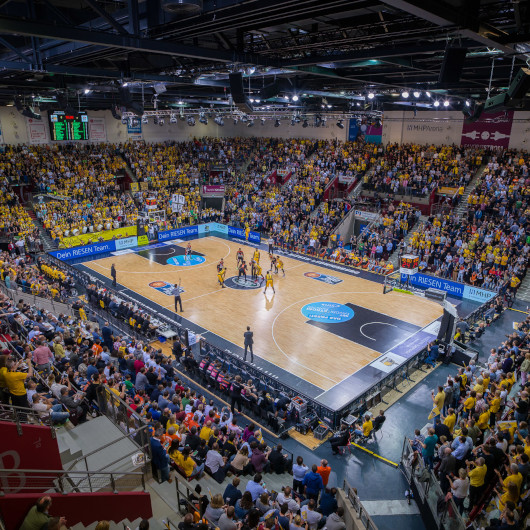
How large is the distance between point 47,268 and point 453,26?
2347cm

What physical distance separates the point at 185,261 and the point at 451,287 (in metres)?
16.8

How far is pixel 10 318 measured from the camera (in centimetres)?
→ 1380

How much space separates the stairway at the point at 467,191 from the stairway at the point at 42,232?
Answer: 28478 mm

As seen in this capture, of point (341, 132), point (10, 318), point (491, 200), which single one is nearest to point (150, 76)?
point (10, 318)

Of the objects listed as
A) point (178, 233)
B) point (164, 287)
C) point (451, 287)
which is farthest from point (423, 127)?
point (164, 287)

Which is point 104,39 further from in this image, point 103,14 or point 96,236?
point 96,236

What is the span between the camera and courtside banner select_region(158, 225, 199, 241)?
3644cm

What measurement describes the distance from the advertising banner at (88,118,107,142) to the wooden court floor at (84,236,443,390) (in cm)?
1765

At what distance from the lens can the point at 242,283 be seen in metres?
26.2

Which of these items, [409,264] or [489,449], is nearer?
[489,449]

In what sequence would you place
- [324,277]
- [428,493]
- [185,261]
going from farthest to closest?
[185,261] < [324,277] < [428,493]

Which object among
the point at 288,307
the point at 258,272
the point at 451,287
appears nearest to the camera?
the point at 288,307

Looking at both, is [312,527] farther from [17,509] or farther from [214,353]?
[214,353]

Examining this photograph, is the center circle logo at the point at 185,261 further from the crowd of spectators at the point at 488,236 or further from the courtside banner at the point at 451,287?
the crowd of spectators at the point at 488,236
